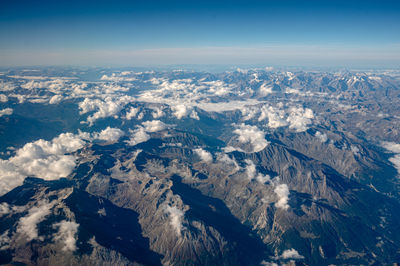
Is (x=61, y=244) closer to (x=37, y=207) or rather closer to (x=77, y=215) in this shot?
(x=77, y=215)

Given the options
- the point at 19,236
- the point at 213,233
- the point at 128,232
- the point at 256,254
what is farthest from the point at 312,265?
the point at 19,236

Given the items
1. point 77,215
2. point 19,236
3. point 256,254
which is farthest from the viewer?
point 256,254

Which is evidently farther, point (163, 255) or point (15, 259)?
point (163, 255)

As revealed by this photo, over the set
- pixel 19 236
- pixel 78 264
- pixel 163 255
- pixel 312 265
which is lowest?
pixel 312 265

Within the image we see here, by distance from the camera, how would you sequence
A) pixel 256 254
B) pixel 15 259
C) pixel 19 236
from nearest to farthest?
pixel 15 259
pixel 19 236
pixel 256 254

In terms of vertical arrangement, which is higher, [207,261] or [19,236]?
[19,236]

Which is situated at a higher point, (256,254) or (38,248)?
(38,248)

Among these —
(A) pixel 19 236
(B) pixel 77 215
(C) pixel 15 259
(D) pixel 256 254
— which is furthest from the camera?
(D) pixel 256 254

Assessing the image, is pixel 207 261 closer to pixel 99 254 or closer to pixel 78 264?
pixel 99 254

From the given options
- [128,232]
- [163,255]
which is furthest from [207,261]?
[128,232]
